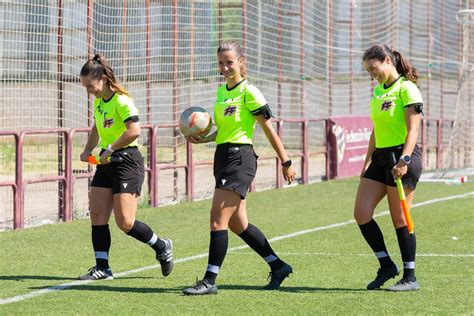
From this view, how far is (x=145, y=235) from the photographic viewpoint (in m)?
10.4

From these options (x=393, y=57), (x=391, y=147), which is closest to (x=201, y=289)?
(x=391, y=147)

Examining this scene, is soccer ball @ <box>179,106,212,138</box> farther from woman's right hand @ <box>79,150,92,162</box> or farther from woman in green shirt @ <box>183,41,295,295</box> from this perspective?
woman's right hand @ <box>79,150,92,162</box>

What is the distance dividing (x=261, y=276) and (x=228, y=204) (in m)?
1.34

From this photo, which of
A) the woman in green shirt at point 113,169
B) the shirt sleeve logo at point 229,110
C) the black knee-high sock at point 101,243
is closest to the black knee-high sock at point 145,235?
the woman in green shirt at point 113,169

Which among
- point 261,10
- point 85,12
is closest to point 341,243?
point 85,12

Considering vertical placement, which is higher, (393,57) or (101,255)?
(393,57)

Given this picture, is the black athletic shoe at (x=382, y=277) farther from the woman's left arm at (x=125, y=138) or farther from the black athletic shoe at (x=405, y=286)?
the woman's left arm at (x=125, y=138)

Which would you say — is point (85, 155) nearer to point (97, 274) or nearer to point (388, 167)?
point (97, 274)

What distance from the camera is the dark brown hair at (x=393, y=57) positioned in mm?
9711

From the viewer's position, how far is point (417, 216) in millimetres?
16078

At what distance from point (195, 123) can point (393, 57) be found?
1.61 m

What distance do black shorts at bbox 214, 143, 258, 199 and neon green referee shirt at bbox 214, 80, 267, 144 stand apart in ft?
0.18

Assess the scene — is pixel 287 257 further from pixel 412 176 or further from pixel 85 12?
pixel 85 12

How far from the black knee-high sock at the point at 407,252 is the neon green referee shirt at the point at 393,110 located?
698 millimetres
